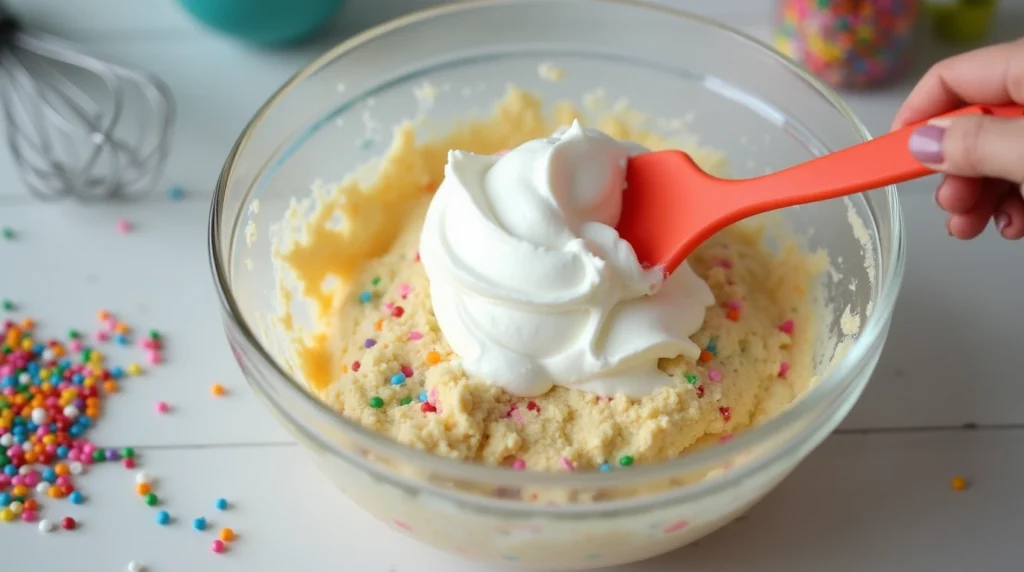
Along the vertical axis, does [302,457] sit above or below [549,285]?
below

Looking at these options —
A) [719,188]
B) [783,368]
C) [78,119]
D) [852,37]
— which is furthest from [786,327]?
[78,119]

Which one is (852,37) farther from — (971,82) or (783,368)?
(783,368)

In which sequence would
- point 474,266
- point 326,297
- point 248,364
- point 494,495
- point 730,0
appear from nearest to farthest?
1. point 494,495
2. point 248,364
3. point 474,266
4. point 326,297
5. point 730,0

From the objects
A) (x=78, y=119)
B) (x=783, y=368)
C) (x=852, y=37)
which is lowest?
(x=78, y=119)

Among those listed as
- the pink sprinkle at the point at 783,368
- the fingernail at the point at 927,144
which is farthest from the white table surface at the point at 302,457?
the fingernail at the point at 927,144

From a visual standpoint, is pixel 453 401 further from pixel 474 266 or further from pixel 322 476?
pixel 322 476

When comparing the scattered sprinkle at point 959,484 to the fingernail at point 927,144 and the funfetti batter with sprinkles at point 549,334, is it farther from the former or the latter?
the fingernail at point 927,144

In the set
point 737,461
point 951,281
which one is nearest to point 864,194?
point 951,281
